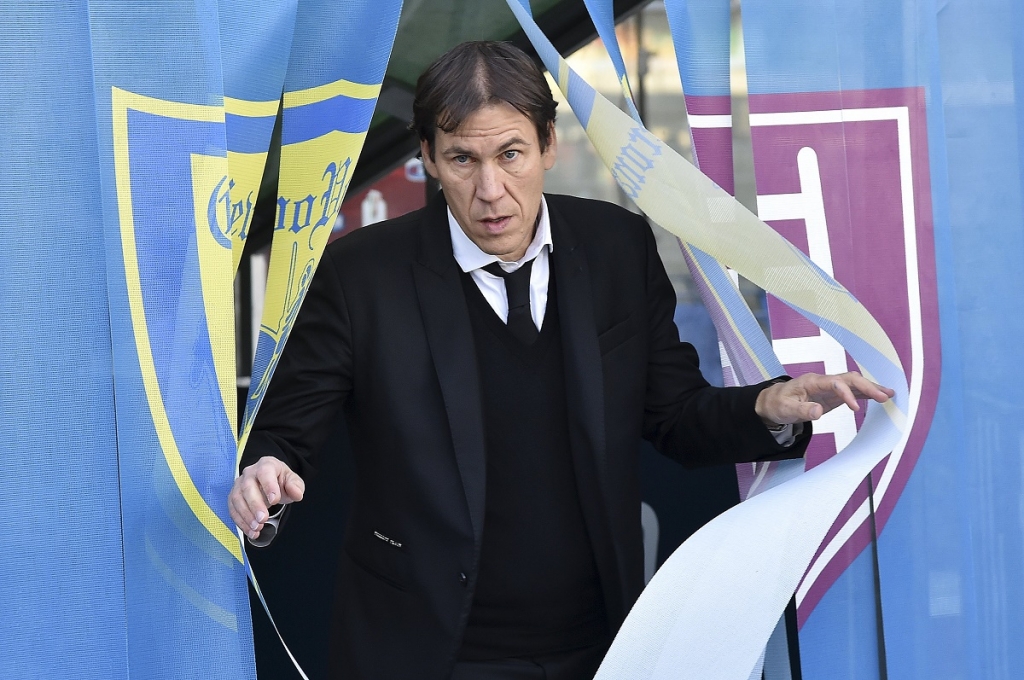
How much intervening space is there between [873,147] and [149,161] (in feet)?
3.64

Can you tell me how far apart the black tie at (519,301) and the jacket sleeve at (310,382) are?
10.4 inches

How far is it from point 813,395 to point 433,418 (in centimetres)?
58

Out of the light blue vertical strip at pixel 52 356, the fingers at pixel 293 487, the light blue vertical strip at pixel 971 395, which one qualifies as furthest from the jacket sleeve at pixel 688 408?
the light blue vertical strip at pixel 52 356

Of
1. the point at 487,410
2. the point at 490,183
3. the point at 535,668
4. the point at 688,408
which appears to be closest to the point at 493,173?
the point at 490,183

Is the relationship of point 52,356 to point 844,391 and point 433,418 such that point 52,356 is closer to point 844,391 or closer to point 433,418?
point 433,418

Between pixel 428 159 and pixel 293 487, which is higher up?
pixel 428 159

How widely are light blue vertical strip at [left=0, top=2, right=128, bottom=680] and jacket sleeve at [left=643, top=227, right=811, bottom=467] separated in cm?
90

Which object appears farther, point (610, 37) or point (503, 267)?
point (503, 267)

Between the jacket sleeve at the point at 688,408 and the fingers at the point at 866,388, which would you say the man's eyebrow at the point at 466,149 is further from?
the fingers at the point at 866,388

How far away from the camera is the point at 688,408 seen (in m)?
1.84

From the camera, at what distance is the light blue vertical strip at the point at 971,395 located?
176cm

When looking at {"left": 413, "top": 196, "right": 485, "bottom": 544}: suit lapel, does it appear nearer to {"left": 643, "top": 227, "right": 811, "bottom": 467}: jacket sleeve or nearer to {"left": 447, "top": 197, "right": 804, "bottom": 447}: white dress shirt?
{"left": 447, "top": 197, "right": 804, "bottom": 447}: white dress shirt

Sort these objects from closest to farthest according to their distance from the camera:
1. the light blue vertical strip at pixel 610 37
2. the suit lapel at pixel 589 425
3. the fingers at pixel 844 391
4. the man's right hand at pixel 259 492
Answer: the man's right hand at pixel 259 492
the fingers at pixel 844 391
the light blue vertical strip at pixel 610 37
the suit lapel at pixel 589 425

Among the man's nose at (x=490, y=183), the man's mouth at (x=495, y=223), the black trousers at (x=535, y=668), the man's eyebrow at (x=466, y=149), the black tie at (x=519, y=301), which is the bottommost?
the black trousers at (x=535, y=668)
